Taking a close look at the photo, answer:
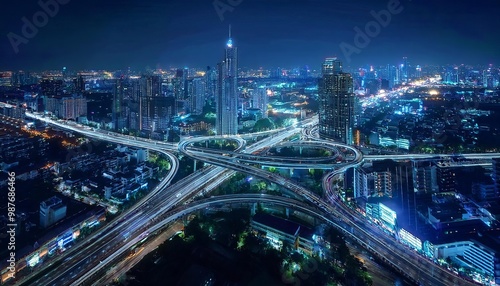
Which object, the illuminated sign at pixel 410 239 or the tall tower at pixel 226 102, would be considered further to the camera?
the tall tower at pixel 226 102

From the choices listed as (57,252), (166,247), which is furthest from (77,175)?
(166,247)

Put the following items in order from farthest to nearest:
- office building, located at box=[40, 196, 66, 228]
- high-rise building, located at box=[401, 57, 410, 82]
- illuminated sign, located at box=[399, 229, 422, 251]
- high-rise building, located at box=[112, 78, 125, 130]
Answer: high-rise building, located at box=[401, 57, 410, 82]
high-rise building, located at box=[112, 78, 125, 130]
office building, located at box=[40, 196, 66, 228]
illuminated sign, located at box=[399, 229, 422, 251]

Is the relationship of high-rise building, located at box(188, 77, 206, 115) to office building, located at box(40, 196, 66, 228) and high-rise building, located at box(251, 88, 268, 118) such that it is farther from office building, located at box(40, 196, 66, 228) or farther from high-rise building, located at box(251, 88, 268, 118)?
office building, located at box(40, 196, 66, 228)

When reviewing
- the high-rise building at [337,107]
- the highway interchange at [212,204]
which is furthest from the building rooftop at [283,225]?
the high-rise building at [337,107]

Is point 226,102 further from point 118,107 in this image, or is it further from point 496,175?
point 496,175

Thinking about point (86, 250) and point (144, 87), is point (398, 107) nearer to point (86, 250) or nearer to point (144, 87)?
point (144, 87)

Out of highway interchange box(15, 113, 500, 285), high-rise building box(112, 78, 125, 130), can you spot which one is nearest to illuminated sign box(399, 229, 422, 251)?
highway interchange box(15, 113, 500, 285)

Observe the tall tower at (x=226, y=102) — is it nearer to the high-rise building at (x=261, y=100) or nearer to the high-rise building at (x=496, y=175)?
the high-rise building at (x=261, y=100)

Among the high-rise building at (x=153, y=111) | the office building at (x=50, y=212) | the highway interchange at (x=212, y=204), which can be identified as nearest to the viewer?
the highway interchange at (x=212, y=204)
